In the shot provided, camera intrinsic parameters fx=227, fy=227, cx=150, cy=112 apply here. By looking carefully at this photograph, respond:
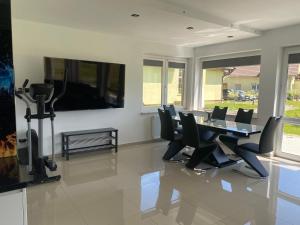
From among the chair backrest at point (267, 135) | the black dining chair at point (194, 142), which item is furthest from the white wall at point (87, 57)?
the chair backrest at point (267, 135)

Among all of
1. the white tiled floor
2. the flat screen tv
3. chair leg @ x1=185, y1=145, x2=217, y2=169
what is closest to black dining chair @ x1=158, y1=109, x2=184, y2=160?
the white tiled floor

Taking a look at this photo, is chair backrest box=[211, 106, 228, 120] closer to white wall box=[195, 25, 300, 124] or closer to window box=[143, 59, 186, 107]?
white wall box=[195, 25, 300, 124]

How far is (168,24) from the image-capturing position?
401cm

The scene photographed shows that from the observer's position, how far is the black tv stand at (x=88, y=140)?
4.36 m

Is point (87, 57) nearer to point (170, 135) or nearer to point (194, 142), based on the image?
point (170, 135)

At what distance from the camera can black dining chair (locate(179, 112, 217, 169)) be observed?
3758 millimetres

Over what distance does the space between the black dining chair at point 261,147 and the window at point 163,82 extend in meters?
2.55

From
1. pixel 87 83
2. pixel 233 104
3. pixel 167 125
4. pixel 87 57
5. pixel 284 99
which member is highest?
pixel 87 57

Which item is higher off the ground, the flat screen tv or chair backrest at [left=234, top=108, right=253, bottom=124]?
the flat screen tv

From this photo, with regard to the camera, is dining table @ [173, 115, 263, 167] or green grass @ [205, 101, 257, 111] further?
green grass @ [205, 101, 257, 111]

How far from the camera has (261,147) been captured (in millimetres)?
3510

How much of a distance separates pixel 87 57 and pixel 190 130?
8.31ft

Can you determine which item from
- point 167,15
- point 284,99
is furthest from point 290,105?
point 167,15

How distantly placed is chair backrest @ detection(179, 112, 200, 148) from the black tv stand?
1584 mm
